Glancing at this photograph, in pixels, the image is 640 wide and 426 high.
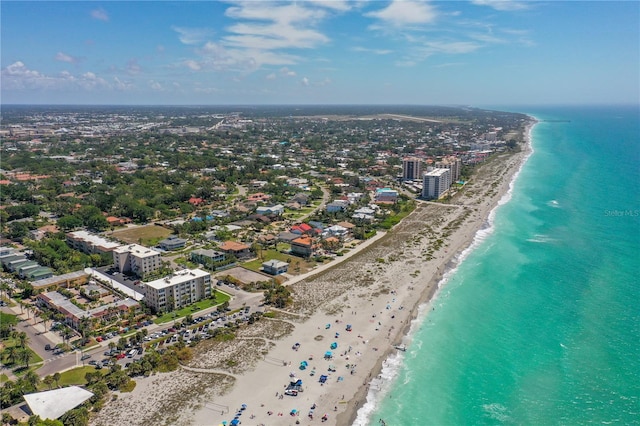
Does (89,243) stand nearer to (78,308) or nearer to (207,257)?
(207,257)

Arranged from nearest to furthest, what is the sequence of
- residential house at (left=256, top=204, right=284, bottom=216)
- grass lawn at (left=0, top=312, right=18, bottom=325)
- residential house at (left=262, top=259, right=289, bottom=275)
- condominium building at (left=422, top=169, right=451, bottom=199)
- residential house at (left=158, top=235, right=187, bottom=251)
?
grass lawn at (left=0, top=312, right=18, bottom=325) → residential house at (left=262, top=259, right=289, bottom=275) → residential house at (left=158, top=235, right=187, bottom=251) → residential house at (left=256, top=204, right=284, bottom=216) → condominium building at (left=422, top=169, right=451, bottom=199)

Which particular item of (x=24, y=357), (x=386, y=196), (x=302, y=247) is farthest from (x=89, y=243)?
(x=386, y=196)

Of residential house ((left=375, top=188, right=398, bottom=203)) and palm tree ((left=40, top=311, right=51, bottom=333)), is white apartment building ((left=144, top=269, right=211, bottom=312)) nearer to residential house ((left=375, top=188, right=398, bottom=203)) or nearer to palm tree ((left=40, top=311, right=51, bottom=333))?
palm tree ((left=40, top=311, right=51, bottom=333))

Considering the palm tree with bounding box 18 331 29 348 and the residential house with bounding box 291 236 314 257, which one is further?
the residential house with bounding box 291 236 314 257

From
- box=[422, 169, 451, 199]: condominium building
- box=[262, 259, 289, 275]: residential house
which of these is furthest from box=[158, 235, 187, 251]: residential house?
box=[422, 169, 451, 199]: condominium building

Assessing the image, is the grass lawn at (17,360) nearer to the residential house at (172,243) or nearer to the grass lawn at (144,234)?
the residential house at (172,243)
